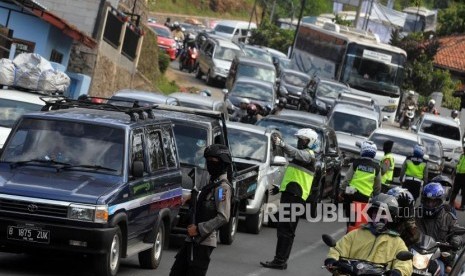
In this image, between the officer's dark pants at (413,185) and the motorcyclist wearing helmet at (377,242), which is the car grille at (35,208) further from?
the officer's dark pants at (413,185)

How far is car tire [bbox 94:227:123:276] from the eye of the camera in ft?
46.0

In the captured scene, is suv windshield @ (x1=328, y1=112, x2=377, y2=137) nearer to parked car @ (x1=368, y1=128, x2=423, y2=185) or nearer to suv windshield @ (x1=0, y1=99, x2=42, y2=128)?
parked car @ (x1=368, y1=128, x2=423, y2=185)

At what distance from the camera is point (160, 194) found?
1583 centimetres

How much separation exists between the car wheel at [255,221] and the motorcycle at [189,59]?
41734 mm

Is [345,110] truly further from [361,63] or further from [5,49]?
[361,63]

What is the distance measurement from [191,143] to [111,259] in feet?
16.7

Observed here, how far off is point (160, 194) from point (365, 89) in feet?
127

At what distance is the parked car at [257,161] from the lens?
21.2 m

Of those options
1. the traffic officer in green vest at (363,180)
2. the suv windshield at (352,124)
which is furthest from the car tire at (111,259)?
the suv windshield at (352,124)

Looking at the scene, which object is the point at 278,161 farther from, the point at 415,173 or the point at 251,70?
the point at 251,70

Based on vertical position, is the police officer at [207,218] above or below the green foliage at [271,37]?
above

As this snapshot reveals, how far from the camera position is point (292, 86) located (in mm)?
52625

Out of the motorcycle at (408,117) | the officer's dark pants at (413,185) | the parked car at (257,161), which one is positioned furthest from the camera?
the motorcycle at (408,117)

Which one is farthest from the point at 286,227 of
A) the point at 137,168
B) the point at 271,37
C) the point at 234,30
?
the point at 271,37
